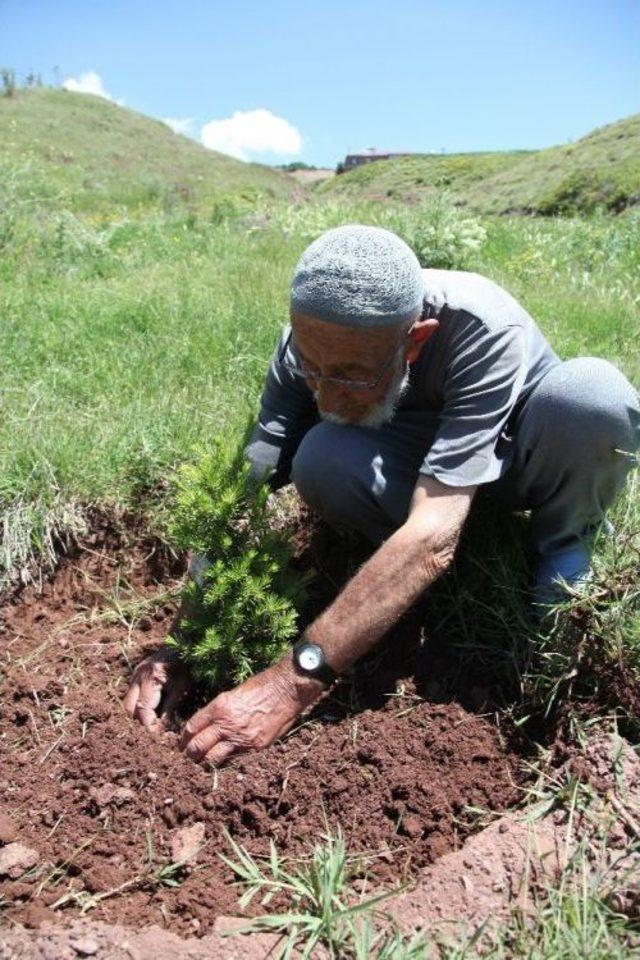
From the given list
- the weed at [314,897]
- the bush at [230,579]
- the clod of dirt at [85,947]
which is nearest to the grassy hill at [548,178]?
the bush at [230,579]

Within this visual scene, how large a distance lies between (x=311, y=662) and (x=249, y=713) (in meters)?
0.25

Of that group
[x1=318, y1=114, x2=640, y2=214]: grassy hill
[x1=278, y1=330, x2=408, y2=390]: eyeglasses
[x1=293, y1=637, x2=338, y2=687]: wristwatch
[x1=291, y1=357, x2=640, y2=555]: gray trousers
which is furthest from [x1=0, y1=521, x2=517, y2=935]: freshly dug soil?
[x1=318, y1=114, x2=640, y2=214]: grassy hill

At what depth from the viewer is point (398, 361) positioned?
2355 millimetres

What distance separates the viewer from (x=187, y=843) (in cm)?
218

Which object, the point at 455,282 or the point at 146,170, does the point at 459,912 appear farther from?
the point at 146,170

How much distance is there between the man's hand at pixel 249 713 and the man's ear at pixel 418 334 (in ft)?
3.30

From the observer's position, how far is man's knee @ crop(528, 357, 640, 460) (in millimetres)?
2457

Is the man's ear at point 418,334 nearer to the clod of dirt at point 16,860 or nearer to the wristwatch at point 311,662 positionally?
the wristwatch at point 311,662

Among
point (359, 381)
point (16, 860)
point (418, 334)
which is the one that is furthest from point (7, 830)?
point (418, 334)

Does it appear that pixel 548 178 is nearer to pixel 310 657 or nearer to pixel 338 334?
pixel 338 334

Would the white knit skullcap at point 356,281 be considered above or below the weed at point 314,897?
above

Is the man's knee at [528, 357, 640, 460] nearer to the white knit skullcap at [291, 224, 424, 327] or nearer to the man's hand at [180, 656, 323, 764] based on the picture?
the white knit skullcap at [291, 224, 424, 327]

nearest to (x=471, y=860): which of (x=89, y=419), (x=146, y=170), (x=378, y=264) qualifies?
(x=378, y=264)

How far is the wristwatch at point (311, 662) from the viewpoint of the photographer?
7.39 ft
